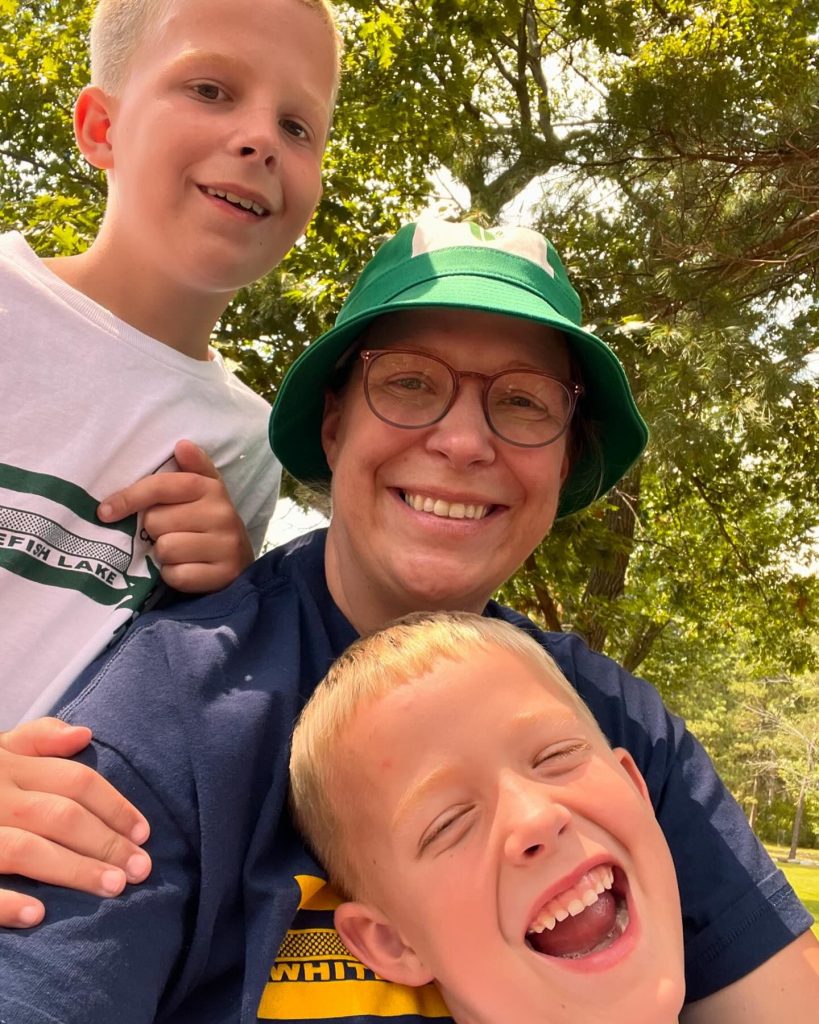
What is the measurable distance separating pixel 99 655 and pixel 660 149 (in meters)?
4.83

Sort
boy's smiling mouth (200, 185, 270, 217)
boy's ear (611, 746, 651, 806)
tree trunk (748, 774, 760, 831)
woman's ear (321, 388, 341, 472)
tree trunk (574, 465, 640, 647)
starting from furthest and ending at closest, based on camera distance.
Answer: tree trunk (748, 774, 760, 831) → tree trunk (574, 465, 640, 647) → boy's smiling mouth (200, 185, 270, 217) → woman's ear (321, 388, 341, 472) → boy's ear (611, 746, 651, 806)

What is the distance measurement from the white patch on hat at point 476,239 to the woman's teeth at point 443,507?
1.60 ft

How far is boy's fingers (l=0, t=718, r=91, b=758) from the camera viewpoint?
1282 mm

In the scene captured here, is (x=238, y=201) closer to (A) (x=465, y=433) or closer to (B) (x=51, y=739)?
(A) (x=465, y=433)

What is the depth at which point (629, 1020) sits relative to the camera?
1.26m

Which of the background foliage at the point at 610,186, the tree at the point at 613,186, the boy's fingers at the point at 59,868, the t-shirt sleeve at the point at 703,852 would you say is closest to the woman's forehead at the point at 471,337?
the t-shirt sleeve at the point at 703,852

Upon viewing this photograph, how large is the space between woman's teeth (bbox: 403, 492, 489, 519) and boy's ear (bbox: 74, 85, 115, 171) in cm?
123

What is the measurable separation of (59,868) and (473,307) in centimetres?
107

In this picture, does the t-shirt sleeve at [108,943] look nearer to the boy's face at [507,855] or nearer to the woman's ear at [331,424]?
the boy's face at [507,855]

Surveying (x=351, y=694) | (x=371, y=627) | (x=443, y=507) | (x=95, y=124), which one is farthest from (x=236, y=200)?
(x=351, y=694)

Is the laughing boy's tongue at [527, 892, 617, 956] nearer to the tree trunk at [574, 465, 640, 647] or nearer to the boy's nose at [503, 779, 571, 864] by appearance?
the boy's nose at [503, 779, 571, 864]

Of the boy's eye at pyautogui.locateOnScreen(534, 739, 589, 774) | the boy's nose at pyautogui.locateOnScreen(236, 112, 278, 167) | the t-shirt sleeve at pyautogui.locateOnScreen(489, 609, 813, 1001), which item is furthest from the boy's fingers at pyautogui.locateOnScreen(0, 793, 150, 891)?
the boy's nose at pyautogui.locateOnScreen(236, 112, 278, 167)

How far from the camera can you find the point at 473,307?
1.62m

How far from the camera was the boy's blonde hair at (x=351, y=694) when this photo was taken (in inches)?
56.6
